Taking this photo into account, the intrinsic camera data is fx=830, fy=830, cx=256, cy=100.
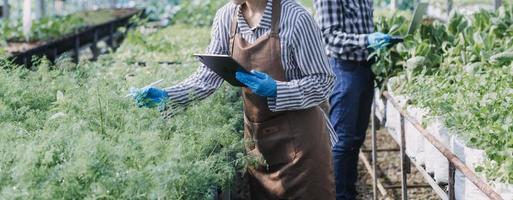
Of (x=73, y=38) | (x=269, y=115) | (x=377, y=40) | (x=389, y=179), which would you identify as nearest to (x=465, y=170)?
(x=269, y=115)

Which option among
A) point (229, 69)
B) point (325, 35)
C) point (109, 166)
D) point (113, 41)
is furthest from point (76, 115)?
point (113, 41)

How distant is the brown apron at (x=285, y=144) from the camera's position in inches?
122

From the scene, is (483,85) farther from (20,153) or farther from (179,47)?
(179,47)

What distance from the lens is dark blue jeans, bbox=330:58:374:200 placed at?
446 centimetres

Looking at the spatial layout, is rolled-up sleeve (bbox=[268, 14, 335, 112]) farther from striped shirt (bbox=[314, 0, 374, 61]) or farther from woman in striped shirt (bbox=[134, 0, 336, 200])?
striped shirt (bbox=[314, 0, 374, 61])

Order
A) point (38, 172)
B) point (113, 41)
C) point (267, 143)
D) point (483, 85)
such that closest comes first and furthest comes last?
point (38, 172)
point (267, 143)
point (483, 85)
point (113, 41)

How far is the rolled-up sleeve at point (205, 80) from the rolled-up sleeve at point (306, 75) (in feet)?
1.09

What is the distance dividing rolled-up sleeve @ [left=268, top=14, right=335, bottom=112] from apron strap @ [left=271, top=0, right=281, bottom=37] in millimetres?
72

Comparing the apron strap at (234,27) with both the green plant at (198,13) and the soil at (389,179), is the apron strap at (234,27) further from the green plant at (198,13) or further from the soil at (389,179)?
the green plant at (198,13)

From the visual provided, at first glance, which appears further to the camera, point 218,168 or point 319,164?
point 319,164

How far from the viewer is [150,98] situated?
3125 mm

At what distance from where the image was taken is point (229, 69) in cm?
290

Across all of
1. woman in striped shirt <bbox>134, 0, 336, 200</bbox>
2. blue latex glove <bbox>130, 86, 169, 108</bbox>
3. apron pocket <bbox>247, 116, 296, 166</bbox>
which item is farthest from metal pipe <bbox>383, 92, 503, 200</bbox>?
blue latex glove <bbox>130, 86, 169, 108</bbox>

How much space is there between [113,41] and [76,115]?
947cm
